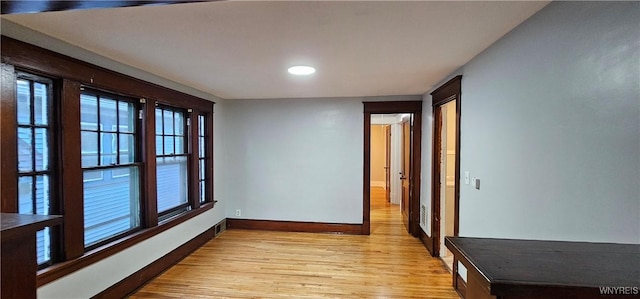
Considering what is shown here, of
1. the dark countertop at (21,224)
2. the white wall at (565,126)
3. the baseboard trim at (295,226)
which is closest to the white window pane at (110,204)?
the dark countertop at (21,224)

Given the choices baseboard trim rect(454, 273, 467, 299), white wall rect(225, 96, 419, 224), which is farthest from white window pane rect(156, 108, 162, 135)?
baseboard trim rect(454, 273, 467, 299)

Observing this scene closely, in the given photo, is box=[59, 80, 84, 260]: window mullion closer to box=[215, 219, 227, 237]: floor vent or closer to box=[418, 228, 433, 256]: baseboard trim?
box=[215, 219, 227, 237]: floor vent

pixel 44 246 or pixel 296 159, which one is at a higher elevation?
pixel 296 159

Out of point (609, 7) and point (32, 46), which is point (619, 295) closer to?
point (609, 7)

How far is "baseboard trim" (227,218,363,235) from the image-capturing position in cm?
472

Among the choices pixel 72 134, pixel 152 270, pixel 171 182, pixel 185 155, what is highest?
pixel 72 134

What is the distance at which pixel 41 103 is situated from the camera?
2098mm

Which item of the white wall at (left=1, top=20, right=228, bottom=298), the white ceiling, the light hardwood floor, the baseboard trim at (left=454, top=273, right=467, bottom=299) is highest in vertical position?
the white ceiling

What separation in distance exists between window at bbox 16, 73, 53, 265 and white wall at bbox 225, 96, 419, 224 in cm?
286

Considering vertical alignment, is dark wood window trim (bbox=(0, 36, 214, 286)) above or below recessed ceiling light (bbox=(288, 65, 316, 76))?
below

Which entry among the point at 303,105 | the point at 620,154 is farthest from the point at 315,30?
the point at 303,105

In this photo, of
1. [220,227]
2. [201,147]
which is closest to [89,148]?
[201,147]

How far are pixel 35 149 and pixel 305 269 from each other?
2.68m

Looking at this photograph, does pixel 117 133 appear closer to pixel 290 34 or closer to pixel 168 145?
pixel 168 145
